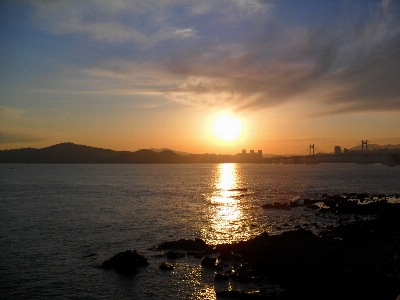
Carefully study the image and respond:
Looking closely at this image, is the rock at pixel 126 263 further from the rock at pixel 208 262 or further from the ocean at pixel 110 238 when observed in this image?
the rock at pixel 208 262

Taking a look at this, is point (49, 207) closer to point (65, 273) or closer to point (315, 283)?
point (65, 273)

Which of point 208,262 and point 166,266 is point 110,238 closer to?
point 166,266

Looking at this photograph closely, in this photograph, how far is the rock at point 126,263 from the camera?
19297mm

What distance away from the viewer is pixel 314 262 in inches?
743

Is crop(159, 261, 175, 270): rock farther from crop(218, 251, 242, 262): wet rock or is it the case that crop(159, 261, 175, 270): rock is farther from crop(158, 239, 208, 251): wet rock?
crop(158, 239, 208, 251): wet rock

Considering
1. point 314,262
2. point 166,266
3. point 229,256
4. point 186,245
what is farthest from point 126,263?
point 314,262

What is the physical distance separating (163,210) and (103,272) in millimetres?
23464

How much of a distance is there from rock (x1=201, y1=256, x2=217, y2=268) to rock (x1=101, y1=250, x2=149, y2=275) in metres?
3.50

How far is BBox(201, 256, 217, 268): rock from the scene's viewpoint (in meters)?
19.8

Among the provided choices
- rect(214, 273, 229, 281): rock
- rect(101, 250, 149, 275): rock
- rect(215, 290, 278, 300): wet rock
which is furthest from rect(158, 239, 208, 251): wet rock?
rect(215, 290, 278, 300): wet rock

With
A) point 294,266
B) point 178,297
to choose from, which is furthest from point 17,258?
point 294,266

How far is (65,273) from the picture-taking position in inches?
755

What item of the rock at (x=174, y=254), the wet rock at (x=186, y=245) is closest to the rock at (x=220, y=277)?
the rock at (x=174, y=254)

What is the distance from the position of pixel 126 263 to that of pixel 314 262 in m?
10.8
